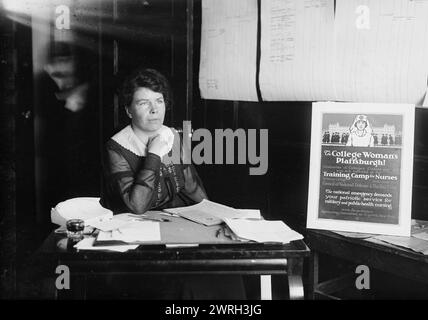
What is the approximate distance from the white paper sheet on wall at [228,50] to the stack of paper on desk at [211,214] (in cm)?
92

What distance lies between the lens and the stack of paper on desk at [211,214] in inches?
80.4

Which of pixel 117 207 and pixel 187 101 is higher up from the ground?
pixel 187 101

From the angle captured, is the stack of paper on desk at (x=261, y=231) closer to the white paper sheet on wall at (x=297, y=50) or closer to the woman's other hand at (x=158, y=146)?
the woman's other hand at (x=158, y=146)

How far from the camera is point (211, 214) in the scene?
213 cm

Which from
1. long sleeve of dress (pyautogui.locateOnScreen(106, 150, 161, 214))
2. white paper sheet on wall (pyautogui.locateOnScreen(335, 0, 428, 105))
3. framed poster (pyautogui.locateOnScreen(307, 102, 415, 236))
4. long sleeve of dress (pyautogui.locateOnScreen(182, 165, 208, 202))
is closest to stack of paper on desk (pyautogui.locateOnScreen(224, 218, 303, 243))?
framed poster (pyautogui.locateOnScreen(307, 102, 415, 236))

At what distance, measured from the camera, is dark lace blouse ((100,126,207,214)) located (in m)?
2.37

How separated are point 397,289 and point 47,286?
1.91m

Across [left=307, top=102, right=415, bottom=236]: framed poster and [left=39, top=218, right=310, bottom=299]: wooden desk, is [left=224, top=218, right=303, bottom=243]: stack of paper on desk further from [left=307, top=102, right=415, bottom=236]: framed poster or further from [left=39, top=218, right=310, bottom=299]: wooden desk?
[left=307, top=102, right=415, bottom=236]: framed poster

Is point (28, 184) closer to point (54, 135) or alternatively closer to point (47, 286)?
point (54, 135)

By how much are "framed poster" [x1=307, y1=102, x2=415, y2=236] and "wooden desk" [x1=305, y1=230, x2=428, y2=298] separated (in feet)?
0.24

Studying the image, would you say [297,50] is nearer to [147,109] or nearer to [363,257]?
[147,109]

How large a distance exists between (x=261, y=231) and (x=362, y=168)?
→ 2.20 ft

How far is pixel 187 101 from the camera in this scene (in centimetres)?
316
